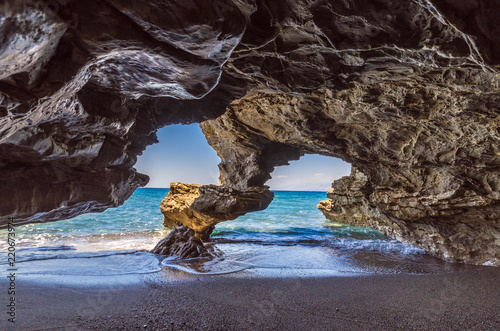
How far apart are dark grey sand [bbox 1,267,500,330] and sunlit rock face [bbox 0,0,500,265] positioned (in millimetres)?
1879

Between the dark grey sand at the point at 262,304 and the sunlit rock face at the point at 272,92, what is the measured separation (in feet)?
6.17

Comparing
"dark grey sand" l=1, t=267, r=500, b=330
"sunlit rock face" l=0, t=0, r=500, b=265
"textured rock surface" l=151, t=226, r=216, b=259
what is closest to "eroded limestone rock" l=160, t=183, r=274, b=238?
"textured rock surface" l=151, t=226, r=216, b=259

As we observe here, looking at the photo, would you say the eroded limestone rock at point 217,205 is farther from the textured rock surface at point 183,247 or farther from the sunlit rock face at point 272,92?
the sunlit rock face at point 272,92

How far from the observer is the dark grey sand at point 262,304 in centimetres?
344

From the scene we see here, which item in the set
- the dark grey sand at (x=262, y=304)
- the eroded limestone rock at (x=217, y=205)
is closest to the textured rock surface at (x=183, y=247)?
the eroded limestone rock at (x=217, y=205)

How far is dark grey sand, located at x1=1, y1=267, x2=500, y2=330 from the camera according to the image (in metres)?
3.44

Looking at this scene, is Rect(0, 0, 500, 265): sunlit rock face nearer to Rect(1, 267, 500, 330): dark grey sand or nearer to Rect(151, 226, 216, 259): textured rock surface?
Rect(1, 267, 500, 330): dark grey sand

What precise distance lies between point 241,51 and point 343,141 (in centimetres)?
539

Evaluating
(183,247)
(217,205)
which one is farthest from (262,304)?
(217,205)

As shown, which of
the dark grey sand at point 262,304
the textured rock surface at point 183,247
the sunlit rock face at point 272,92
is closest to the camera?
the sunlit rock face at point 272,92

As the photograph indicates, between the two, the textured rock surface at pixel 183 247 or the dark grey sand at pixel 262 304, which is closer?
the dark grey sand at pixel 262 304

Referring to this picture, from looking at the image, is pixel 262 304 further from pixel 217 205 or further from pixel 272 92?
pixel 217 205

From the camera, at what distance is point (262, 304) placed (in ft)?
13.6

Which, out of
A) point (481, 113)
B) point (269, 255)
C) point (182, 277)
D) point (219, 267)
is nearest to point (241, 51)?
point (481, 113)
